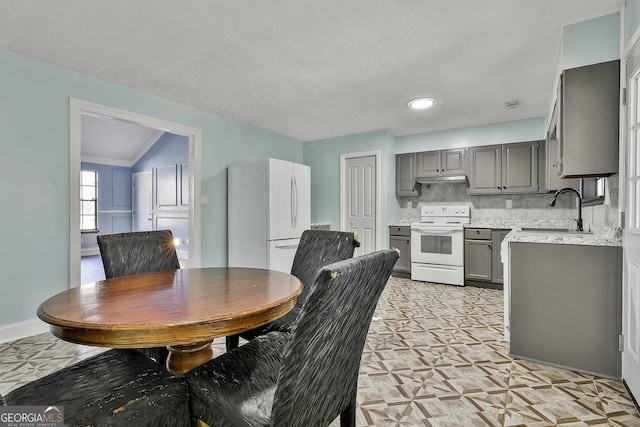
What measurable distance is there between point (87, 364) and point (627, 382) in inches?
110

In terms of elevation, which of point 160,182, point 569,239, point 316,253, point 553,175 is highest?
point 160,182

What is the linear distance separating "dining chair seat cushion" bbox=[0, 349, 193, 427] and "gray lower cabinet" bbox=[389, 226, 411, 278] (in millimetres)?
4273

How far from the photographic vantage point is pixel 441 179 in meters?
4.96

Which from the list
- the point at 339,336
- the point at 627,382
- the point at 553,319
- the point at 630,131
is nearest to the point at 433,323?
the point at 553,319

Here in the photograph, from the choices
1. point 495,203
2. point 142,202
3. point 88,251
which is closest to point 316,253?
point 495,203

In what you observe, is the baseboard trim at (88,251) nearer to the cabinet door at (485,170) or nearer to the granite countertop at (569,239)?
the cabinet door at (485,170)

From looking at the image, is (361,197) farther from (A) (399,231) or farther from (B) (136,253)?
(B) (136,253)

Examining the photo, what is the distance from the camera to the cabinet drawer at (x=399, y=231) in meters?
5.03

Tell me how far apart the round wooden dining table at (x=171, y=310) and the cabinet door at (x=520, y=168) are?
406 centimetres

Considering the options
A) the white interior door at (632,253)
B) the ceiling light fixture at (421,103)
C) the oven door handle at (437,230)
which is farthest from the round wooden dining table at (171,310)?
the oven door handle at (437,230)

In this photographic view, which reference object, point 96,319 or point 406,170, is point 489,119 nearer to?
point 406,170

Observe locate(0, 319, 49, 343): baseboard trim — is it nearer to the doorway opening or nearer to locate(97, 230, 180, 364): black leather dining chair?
the doorway opening

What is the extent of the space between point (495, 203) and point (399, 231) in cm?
150

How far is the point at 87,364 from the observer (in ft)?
4.01
